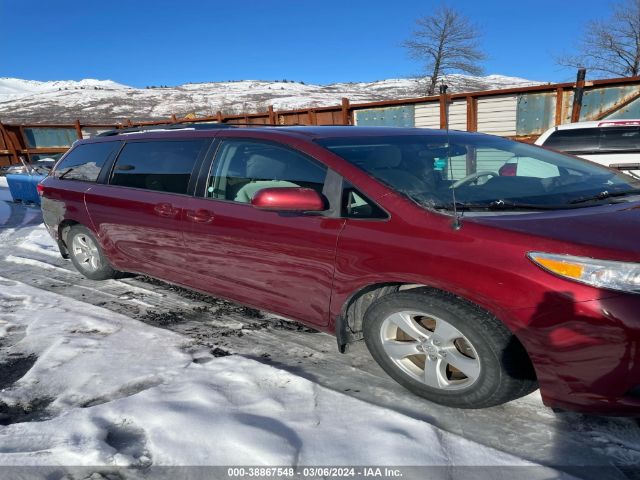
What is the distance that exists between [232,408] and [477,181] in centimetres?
182

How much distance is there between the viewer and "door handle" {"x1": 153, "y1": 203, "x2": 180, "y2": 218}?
10.3 ft

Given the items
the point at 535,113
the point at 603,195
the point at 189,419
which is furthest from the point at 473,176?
the point at 535,113

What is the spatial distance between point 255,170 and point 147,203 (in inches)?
40.9

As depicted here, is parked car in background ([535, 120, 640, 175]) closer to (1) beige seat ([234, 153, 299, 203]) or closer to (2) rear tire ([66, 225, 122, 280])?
(1) beige seat ([234, 153, 299, 203])

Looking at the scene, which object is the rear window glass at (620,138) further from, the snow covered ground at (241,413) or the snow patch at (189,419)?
the snow patch at (189,419)

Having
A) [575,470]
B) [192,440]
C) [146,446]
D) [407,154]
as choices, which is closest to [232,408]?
[192,440]

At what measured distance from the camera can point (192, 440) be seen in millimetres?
1934

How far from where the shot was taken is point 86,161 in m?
4.18

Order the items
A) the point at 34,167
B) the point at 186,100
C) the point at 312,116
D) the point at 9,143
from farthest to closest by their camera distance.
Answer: the point at 186,100 → the point at 9,143 → the point at 312,116 → the point at 34,167

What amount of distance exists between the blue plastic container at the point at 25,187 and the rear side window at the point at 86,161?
6.08m

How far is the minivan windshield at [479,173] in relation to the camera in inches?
88.6

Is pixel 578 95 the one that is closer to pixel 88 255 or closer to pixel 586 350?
pixel 586 350

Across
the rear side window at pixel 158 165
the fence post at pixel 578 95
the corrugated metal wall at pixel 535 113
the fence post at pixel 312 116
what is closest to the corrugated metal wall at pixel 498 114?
the corrugated metal wall at pixel 535 113

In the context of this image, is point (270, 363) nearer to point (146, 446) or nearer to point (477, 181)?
point (146, 446)
